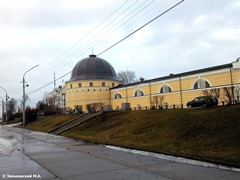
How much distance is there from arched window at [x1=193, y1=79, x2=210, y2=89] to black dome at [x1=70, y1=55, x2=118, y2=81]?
126ft

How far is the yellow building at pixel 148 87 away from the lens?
5161 cm

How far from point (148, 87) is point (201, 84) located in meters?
15.2

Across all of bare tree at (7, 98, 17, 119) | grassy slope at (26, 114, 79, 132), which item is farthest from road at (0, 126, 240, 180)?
bare tree at (7, 98, 17, 119)

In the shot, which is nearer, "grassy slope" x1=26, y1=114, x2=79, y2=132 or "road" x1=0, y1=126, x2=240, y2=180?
"road" x1=0, y1=126, x2=240, y2=180

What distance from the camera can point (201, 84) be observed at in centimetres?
5747

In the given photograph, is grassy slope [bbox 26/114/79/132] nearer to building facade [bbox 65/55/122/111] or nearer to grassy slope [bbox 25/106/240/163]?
grassy slope [bbox 25/106/240/163]

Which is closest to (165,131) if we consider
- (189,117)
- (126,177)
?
(189,117)

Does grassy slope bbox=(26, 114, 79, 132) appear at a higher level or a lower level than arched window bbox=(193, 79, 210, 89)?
lower

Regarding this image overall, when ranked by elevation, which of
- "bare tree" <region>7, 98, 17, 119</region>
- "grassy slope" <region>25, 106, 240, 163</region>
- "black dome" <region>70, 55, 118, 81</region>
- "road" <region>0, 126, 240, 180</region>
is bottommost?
"road" <region>0, 126, 240, 180</region>

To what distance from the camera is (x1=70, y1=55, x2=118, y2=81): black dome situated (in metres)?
90.2

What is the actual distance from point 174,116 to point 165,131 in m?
4.02

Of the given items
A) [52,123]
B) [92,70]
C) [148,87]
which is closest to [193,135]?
[52,123]

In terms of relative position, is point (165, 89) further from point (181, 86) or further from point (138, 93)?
point (138, 93)

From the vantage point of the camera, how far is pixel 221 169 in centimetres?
973
